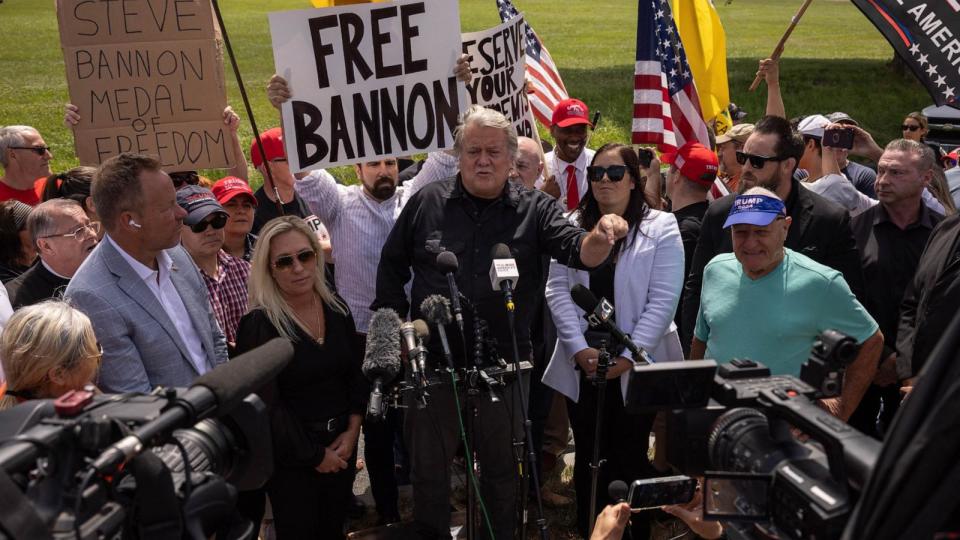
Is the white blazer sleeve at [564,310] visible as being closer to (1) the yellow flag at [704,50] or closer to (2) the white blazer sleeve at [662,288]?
(2) the white blazer sleeve at [662,288]

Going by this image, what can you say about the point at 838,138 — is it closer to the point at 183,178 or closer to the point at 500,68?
the point at 500,68

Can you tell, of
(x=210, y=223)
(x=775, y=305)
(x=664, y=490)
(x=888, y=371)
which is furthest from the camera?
(x=888, y=371)

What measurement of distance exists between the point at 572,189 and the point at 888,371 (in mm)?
3098

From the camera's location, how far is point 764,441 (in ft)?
8.10

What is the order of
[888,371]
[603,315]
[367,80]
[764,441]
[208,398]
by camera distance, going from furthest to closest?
[367,80]
[888,371]
[603,315]
[764,441]
[208,398]

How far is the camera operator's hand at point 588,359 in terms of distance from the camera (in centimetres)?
505

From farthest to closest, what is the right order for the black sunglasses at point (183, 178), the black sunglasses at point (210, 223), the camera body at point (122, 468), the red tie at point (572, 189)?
the red tie at point (572, 189), the black sunglasses at point (183, 178), the black sunglasses at point (210, 223), the camera body at point (122, 468)

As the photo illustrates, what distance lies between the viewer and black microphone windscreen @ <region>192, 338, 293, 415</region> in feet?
7.80

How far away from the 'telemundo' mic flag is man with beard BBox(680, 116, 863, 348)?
3.25 feet

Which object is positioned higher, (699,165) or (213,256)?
(699,165)

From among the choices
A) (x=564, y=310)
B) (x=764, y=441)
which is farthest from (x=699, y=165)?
(x=764, y=441)

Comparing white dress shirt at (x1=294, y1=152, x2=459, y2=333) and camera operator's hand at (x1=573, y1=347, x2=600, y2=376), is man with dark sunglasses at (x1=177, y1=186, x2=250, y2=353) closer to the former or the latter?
white dress shirt at (x1=294, y1=152, x2=459, y2=333)

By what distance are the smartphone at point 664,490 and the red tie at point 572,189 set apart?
4.97 m

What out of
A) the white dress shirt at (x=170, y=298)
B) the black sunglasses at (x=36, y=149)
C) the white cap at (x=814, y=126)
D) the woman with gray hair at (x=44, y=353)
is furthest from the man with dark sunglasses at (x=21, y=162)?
the white cap at (x=814, y=126)
